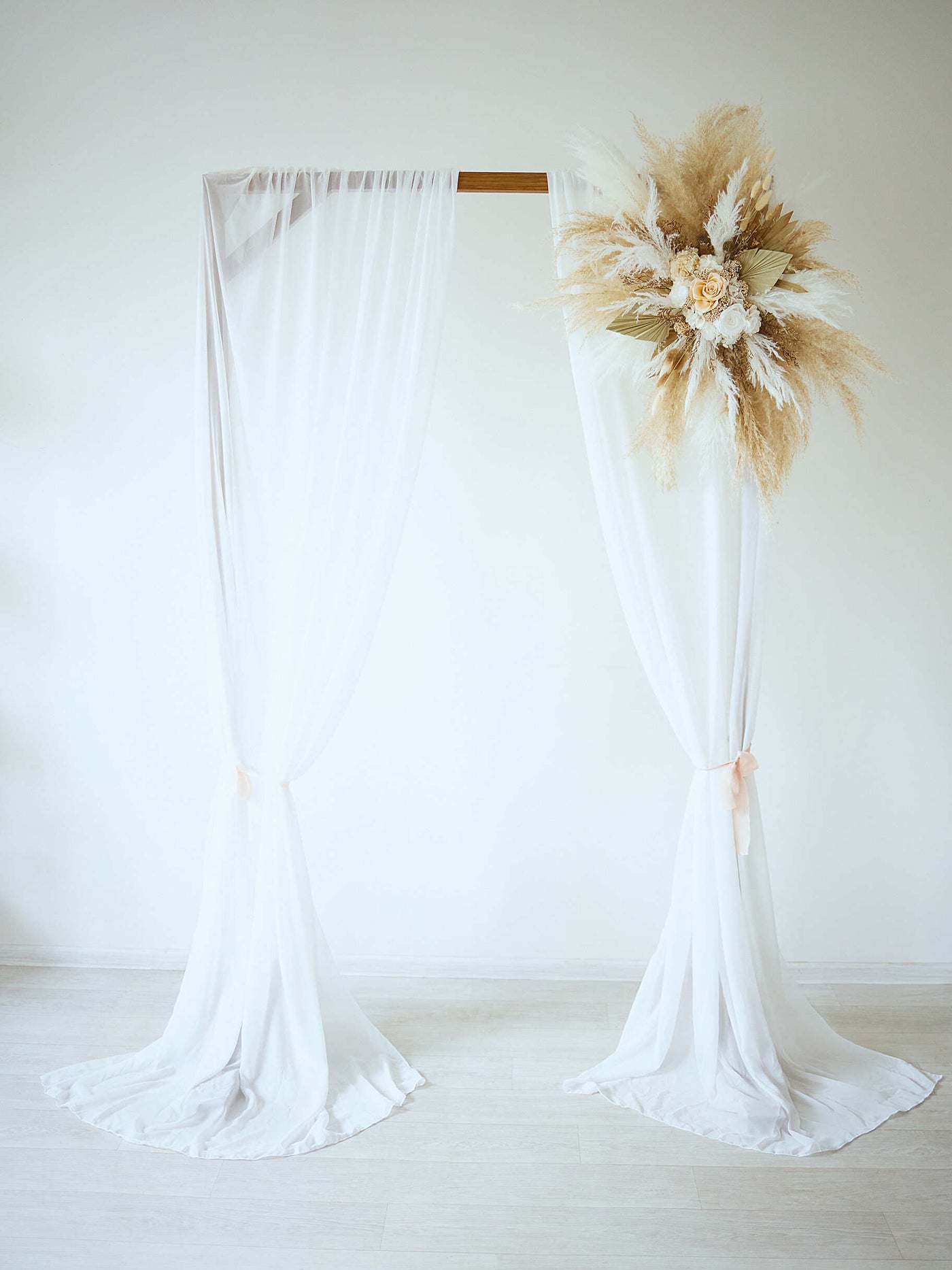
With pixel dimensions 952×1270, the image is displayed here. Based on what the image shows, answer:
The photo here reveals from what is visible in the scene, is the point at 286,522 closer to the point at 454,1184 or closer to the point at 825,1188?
the point at 454,1184

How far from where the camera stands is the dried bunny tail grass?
201 centimetres

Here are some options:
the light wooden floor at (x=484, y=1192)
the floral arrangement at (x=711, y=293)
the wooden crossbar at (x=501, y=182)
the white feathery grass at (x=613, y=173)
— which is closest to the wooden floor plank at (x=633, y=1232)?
the light wooden floor at (x=484, y=1192)

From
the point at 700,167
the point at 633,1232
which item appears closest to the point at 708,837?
the point at 633,1232

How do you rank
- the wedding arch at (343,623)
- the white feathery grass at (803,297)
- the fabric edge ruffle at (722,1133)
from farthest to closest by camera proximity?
the wedding arch at (343,623) < the fabric edge ruffle at (722,1133) < the white feathery grass at (803,297)

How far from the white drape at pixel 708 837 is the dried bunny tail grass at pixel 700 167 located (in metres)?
0.23

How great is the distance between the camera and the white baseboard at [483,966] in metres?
2.86

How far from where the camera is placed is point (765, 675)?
2787 mm

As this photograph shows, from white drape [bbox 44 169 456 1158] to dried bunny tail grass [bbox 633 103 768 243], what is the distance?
0.53 m

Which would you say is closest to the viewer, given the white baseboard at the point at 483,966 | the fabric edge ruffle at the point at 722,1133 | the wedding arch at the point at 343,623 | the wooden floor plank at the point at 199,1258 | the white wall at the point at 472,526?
the wooden floor plank at the point at 199,1258

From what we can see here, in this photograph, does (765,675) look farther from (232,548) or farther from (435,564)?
(232,548)

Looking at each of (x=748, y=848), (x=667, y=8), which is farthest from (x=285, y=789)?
(x=667, y=8)

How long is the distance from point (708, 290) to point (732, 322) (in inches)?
3.3

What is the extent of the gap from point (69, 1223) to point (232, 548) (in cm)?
149

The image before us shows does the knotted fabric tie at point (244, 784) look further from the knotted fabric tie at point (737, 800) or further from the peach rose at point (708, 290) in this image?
the peach rose at point (708, 290)
